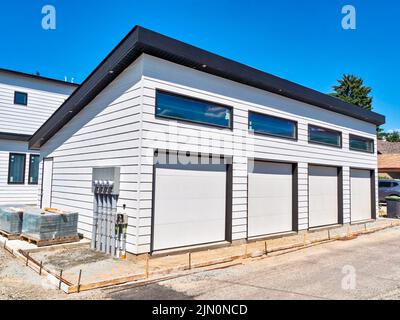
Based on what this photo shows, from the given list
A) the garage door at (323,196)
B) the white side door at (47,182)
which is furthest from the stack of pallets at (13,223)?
the garage door at (323,196)

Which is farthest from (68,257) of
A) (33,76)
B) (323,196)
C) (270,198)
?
(33,76)

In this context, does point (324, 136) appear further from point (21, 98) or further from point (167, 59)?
point (21, 98)

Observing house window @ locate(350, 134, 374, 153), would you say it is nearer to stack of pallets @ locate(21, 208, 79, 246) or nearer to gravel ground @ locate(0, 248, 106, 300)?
stack of pallets @ locate(21, 208, 79, 246)

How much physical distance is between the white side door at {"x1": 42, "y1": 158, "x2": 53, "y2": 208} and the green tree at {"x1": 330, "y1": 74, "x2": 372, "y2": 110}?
4804cm

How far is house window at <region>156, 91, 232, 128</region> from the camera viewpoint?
7422mm

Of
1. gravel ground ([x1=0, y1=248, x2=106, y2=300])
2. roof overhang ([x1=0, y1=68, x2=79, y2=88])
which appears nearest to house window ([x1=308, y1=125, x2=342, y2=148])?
gravel ground ([x1=0, y1=248, x2=106, y2=300])

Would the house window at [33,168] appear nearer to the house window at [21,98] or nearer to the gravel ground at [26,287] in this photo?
the house window at [21,98]

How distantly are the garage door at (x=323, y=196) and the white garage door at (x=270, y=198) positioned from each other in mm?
1233

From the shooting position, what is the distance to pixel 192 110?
26.1 ft

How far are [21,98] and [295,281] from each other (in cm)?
1544

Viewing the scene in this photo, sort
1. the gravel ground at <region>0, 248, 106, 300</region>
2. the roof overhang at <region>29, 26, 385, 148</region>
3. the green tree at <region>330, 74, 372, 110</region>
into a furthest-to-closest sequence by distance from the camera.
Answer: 1. the green tree at <region>330, 74, 372, 110</region>
2. the roof overhang at <region>29, 26, 385, 148</region>
3. the gravel ground at <region>0, 248, 106, 300</region>

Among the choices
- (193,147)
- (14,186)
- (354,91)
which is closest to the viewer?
(193,147)

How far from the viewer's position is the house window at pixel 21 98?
15.5 meters
